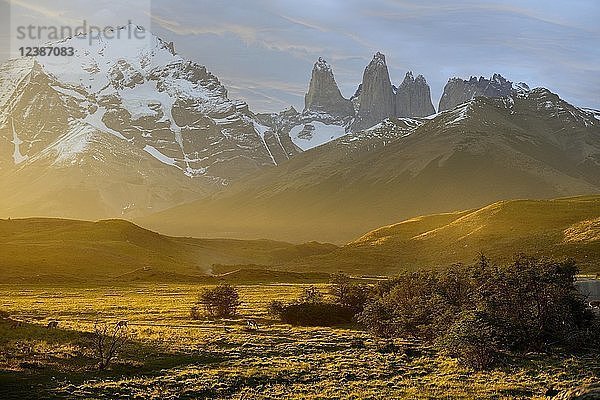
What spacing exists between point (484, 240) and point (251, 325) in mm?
101593

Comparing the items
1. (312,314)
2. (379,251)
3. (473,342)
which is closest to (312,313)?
(312,314)

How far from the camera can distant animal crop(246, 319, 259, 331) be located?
196 feet

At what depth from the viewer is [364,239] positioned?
192125mm

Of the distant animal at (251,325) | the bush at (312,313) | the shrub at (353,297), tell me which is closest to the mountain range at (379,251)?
the shrub at (353,297)

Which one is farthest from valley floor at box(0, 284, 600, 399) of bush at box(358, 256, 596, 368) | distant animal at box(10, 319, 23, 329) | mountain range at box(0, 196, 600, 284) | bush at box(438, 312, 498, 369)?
mountain range at box(0, 196, 600, 284)

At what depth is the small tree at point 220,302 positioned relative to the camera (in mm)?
71438

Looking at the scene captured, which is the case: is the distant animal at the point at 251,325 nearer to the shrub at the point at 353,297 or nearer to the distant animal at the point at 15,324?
the shrub at the point at 353,297

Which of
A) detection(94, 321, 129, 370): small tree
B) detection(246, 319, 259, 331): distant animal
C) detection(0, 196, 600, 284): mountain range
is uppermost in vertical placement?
detection(0, 196, 600, 284): mountain range

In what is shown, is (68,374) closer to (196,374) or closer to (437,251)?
(196,374)

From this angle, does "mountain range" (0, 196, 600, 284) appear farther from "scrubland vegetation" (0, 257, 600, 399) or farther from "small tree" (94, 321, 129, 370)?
"small tree" (94, 321, 129, 370)

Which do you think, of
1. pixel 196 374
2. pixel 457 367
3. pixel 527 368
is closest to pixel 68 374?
pixel 196 374

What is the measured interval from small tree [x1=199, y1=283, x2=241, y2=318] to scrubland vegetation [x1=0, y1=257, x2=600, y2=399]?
0.17 meters

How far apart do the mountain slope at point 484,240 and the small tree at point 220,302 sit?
227ft

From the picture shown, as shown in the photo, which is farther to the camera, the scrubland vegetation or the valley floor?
the scrubland vegetation
